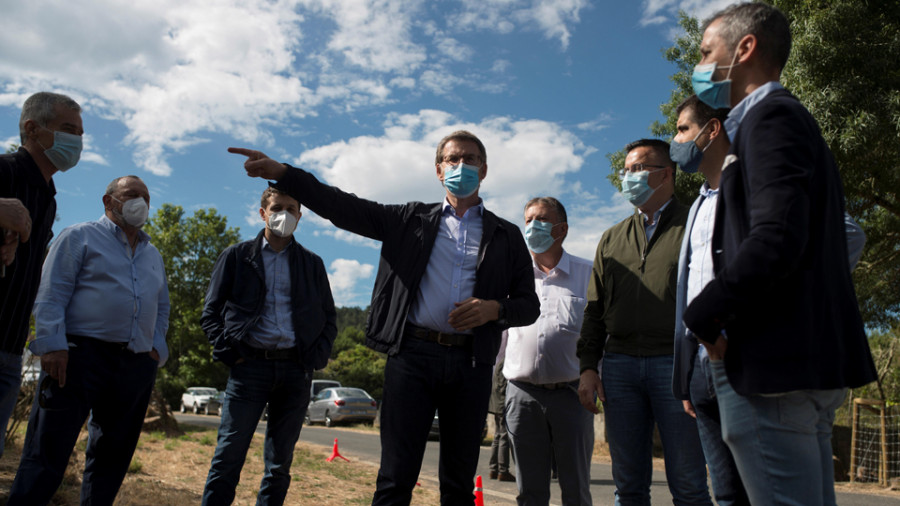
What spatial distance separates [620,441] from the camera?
365 cm

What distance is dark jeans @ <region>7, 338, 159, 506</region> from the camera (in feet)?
12.2

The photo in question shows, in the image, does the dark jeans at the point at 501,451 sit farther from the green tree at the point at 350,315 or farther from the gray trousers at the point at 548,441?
the green tree at the point at 350,315

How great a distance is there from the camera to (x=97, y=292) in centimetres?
416

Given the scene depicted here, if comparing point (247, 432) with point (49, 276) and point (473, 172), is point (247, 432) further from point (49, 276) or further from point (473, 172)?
point (473, 172)

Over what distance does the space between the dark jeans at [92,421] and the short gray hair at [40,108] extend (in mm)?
1304

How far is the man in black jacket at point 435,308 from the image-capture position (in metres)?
3.33

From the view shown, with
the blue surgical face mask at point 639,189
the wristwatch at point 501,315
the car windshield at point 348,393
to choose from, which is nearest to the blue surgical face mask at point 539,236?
the blue surgical face mask at point 639,189

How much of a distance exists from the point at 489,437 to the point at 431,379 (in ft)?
63.1

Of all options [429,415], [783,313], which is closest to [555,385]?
[429,415]

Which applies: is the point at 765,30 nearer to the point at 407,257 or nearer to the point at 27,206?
the point at 407,257

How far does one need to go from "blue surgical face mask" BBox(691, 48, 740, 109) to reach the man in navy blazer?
0.99 ft

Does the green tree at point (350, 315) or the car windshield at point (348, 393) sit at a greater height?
the green tree at point (350, 315)

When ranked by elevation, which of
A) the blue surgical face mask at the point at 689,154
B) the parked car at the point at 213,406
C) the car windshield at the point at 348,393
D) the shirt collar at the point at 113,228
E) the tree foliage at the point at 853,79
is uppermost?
the tree foliage at the point at 853,79

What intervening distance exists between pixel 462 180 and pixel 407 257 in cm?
57
